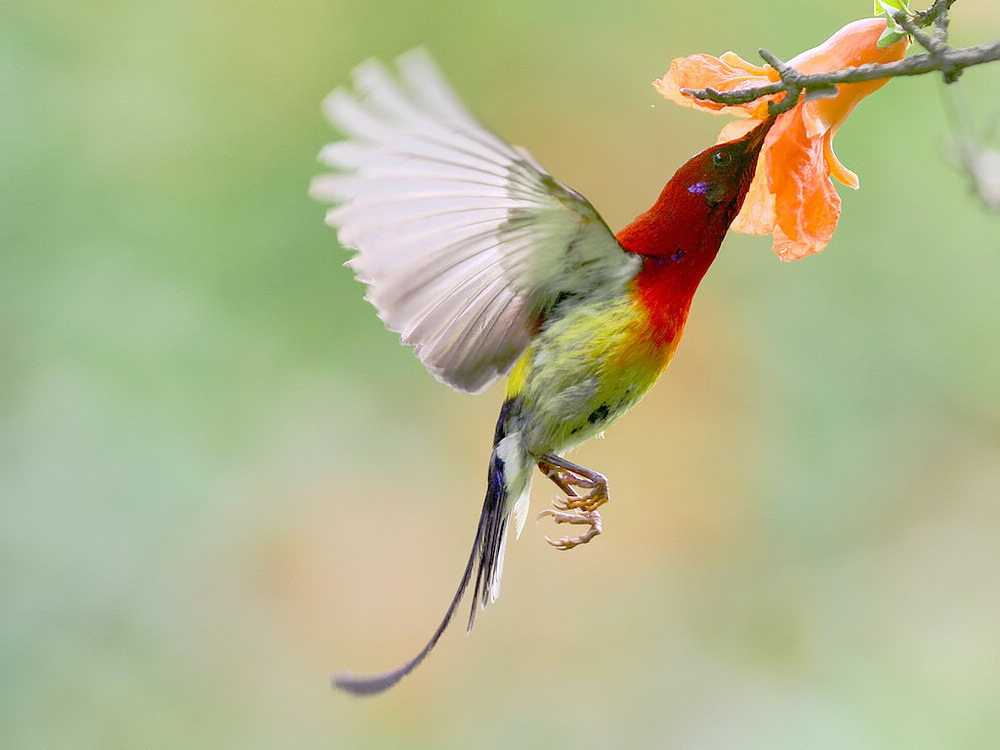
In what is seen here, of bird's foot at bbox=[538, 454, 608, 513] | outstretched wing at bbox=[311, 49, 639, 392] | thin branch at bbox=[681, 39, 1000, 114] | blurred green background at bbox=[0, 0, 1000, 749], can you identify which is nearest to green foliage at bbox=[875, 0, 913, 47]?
thin branch at bbox=[681, 39, 1000, 114]

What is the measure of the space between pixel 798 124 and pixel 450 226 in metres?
0.27

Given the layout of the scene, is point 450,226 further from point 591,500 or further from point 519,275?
point 591,500

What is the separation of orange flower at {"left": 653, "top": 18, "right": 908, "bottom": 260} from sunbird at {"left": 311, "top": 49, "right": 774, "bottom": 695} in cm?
5

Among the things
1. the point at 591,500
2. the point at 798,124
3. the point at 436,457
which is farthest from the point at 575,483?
the point at 436,457

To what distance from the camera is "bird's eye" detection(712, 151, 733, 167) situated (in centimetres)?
79

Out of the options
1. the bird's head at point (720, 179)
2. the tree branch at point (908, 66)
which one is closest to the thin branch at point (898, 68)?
the tree branch at point (908, 66)

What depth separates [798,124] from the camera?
0.83m

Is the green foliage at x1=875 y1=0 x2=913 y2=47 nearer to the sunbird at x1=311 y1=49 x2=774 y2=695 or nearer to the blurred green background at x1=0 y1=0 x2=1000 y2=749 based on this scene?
the sunbird at x1=311 y1=49 x2=774 y2=695

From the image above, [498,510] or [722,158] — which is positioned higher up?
[722,158]

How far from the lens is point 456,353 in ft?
2.99

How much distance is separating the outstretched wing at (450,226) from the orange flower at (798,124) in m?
0.13

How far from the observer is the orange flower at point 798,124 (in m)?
0.82

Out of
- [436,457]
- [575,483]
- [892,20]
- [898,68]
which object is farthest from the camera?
[436,457]

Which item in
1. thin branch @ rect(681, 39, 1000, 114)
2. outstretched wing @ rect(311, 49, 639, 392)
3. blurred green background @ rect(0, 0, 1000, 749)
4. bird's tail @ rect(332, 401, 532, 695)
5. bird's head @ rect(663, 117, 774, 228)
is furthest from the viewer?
blurred green background @ rect(0, 0, 1000, 749)
